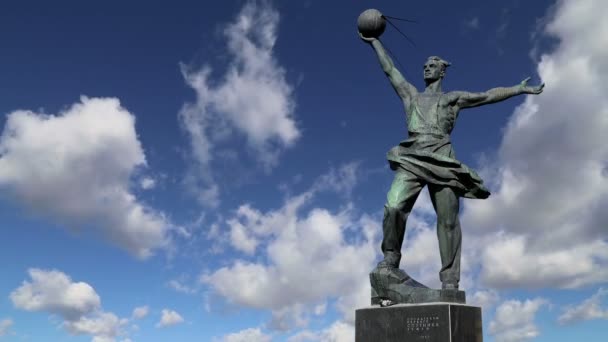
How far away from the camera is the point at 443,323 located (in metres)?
10.3

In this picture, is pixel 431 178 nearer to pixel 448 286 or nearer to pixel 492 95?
pixel 448 286

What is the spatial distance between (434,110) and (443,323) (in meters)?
4.44

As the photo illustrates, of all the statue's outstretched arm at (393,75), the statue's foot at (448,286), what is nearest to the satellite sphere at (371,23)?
the statue's outstretched arm at (393,75)

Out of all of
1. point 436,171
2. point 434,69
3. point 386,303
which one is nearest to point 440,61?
point 434,69

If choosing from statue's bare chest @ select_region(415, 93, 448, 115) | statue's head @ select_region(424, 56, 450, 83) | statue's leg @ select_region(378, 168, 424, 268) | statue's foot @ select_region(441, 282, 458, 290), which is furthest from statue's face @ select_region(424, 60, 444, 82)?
statue's foot @ select_region(441, 282, 458, 290)

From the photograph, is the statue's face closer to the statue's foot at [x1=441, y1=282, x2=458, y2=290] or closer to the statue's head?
the statue's head

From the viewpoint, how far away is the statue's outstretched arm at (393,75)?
13.2m

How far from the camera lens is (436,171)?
467 inches

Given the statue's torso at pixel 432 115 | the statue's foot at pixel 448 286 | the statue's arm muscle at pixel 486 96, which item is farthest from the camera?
→ the statue's arm muscle at pixel 486 96

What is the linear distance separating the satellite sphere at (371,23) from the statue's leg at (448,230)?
391 cm

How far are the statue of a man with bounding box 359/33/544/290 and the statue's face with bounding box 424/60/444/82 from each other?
0.02 meters

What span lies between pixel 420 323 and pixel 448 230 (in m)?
2.19

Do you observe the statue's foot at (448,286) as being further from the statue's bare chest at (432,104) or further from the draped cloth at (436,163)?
the statue's bare chest at (432,104)

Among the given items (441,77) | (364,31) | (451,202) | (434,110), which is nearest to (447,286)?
(451,202)
